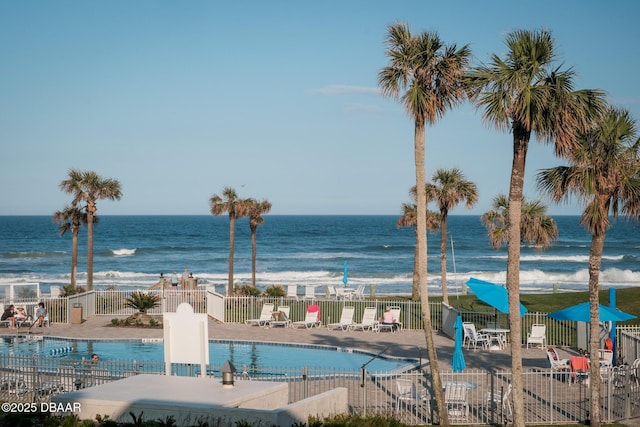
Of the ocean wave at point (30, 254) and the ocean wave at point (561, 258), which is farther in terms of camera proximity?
the ocean wave at point (30, 254)

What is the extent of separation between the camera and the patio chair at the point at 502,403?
16234 millimetres

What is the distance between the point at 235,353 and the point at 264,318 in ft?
15.0

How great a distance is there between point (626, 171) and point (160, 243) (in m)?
99.3

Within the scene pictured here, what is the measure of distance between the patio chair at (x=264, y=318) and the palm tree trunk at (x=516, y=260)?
614 inches

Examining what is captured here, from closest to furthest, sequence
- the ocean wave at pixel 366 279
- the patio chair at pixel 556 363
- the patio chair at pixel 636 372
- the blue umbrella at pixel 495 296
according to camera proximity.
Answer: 1. the patio chair at pixel 636 372
2. the patio chair at pixel 556 363
3. the blue umbrella at pixel 495 296
4. the ocean wave at pixel 366 279

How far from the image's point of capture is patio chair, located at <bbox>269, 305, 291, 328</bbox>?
29.0 meters

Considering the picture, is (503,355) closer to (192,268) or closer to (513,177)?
(513,177)

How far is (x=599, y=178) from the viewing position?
51.0ft

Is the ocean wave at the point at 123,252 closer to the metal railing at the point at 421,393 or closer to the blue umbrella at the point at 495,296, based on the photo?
the blue umbrella at the point at 495,296

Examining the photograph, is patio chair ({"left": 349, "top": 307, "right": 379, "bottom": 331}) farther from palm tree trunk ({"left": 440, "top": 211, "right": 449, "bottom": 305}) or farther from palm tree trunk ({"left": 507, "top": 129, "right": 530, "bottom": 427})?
palm tree trunk ({"left": 507, "top": 129, "right": 530, "bottom": 427})

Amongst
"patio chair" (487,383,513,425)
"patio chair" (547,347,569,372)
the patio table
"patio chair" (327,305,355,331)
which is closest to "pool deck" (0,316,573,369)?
the patio table

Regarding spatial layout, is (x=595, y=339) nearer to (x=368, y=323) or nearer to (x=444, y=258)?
(x=368, y=323)

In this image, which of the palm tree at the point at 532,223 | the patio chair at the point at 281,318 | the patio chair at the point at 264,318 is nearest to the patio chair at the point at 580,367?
the palm tree at the point at 532,223

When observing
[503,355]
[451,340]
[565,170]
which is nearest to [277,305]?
[451,340]
